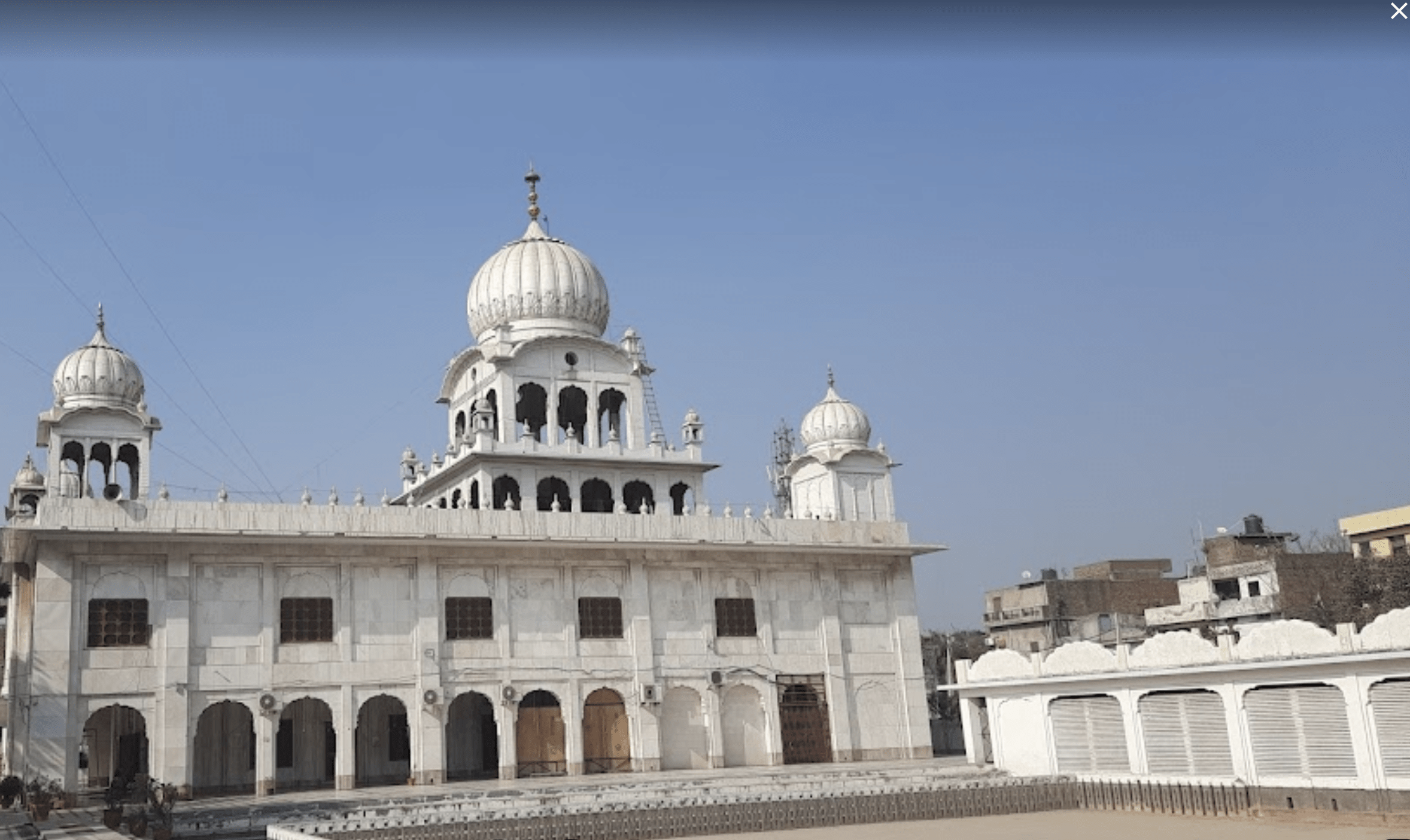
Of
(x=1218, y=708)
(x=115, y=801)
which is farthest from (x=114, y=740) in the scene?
(x=1218, y=708)

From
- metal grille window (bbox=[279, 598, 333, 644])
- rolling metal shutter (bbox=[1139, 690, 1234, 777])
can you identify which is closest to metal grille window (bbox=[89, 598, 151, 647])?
metal grille window (bbox=[279, 598, 333, 644])

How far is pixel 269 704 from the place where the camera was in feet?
101

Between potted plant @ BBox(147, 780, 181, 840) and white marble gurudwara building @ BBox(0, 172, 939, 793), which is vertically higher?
white marble gurudwara building @ BBox(0, 172, 939, 793)

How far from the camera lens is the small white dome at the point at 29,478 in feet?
133

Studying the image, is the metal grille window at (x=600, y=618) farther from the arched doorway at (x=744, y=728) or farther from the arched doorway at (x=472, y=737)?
the arched doorway at (x=744, y=728)

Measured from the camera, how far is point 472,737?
3550 cm

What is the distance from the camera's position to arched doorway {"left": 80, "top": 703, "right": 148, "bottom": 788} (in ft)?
109

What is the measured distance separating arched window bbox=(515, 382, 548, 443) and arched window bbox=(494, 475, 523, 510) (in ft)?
5.63

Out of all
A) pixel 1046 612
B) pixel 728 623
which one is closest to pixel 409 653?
pixel 728 623

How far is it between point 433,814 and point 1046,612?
42022 mm

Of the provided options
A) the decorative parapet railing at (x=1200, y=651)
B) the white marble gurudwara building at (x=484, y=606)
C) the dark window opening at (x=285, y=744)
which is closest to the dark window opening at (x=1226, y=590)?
the white marble gurudwara building at (x=484, y=606)

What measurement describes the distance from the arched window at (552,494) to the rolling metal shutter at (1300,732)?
65.1ft

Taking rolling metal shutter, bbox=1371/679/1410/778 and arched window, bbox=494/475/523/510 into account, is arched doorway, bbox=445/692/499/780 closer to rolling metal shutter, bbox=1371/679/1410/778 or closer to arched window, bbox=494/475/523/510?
arched window, bbox=494/475/523/510

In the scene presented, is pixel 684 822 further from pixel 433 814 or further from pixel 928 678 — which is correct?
pixel 928 678
